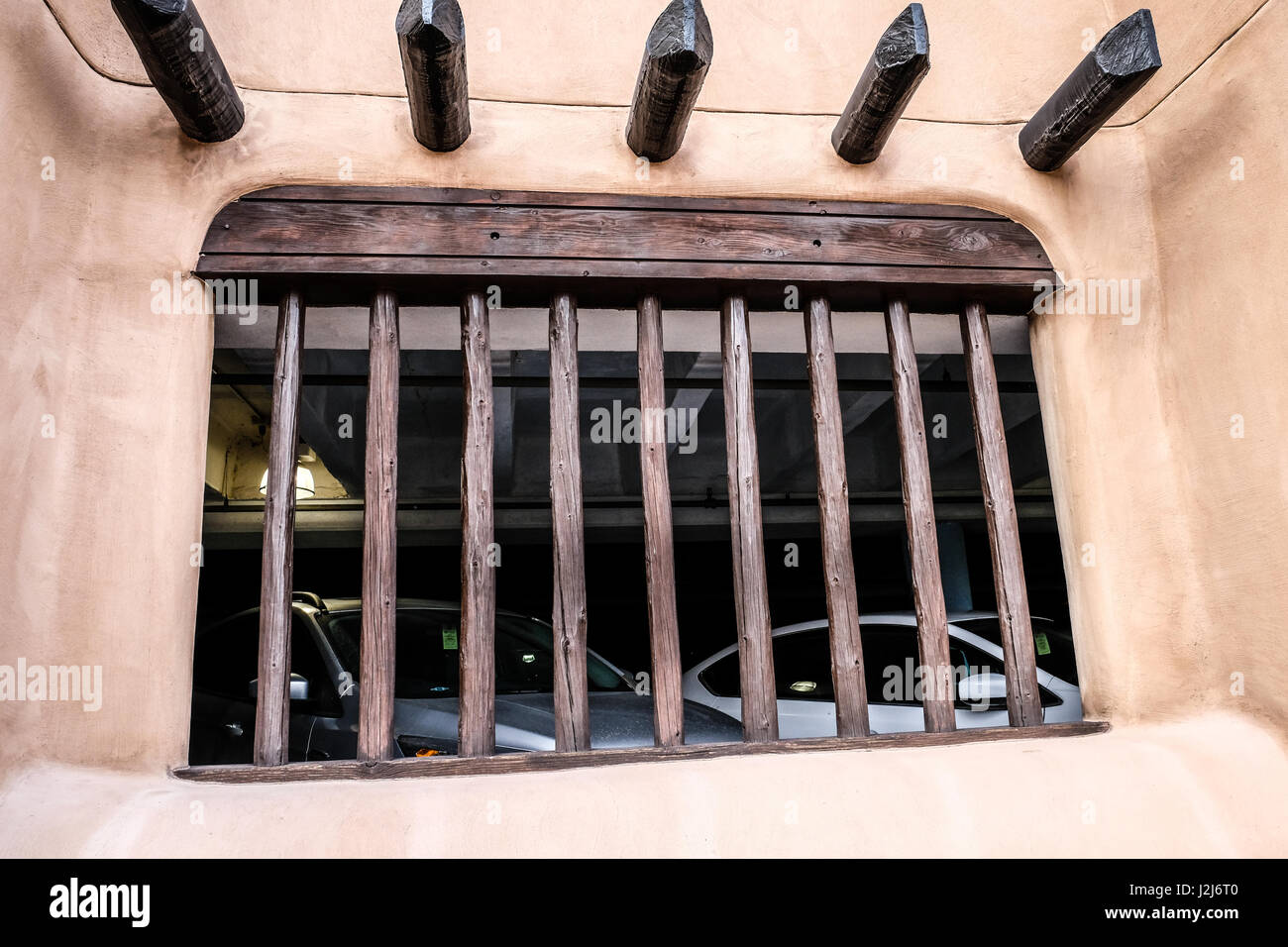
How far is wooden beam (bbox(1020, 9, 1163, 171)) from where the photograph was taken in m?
2.43

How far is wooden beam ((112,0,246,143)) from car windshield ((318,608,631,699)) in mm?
2478

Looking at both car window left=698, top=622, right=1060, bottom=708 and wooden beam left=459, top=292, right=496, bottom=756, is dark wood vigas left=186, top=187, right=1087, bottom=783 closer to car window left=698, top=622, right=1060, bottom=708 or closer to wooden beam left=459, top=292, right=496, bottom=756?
wooden beam left=459, top=292, right=496, bottom=756

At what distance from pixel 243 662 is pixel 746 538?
3419 millimetres

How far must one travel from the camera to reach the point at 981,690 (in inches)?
183

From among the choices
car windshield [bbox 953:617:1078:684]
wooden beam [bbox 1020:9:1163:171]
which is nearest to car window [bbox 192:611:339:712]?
car windshield [bbox 953:617:1078:684]

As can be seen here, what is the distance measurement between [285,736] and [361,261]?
1.38m

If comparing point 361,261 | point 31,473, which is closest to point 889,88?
point 361,261

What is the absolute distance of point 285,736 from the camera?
95.0 inches

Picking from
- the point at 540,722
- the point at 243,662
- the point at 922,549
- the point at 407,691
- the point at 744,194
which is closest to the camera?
the point at 922,549

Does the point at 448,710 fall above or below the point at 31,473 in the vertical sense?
below

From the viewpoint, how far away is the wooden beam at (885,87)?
241cm

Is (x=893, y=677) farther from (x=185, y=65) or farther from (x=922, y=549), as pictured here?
(x=185, y=65)

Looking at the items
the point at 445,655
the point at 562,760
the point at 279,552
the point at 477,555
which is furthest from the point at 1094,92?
the point at 445,655
